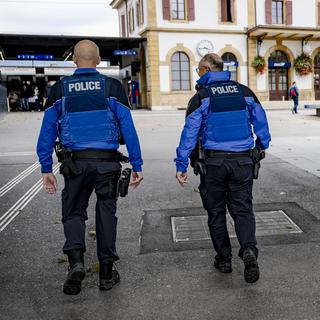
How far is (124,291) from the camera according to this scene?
3.50 metres

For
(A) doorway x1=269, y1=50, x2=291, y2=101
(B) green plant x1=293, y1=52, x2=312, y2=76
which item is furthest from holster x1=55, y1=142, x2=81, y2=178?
(B) green plant x1=293, y1=52, x2=312, y2=76

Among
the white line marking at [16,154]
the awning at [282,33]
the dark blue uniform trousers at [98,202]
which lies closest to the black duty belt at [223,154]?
the dark blue uniform trousers at [98,202]

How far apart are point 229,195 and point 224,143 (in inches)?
16.6

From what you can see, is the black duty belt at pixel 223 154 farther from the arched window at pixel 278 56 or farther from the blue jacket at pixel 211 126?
the arched window at pixel 278 56

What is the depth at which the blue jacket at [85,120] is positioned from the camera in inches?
136

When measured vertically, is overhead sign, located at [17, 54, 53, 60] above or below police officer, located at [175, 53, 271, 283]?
above

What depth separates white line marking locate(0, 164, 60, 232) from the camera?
219 inches

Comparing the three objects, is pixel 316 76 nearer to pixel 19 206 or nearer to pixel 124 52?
pixel 124 52

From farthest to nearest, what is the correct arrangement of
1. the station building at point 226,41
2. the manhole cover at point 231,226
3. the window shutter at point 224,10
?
the window shutter at point 224,10, the station building at point 226,41, the manhole cover at point 231,226

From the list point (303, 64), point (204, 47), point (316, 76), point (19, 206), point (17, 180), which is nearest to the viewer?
point (19, 206)

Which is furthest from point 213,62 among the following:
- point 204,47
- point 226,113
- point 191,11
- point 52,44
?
point 52,44

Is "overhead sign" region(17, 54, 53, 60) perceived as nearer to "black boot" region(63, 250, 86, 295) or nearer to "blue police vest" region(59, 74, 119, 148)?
"blue police vest" region(59, 74, 119, 148)

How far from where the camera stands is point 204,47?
3186cm

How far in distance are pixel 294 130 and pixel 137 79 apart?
20332mm
